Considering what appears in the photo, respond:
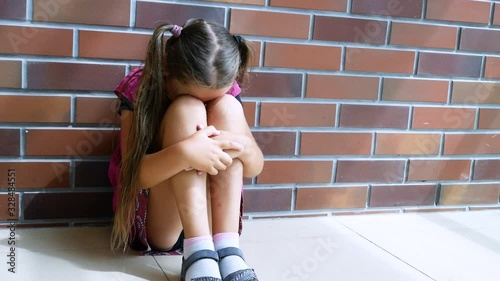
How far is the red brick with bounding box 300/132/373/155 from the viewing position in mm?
2010

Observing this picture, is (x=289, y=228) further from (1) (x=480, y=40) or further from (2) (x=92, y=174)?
(1) (x=480, y=40)

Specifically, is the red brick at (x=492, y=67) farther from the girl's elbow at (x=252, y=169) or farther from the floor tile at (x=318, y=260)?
the girl's elbow at (x=252, y=169)

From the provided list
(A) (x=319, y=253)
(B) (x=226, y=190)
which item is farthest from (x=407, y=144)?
(B) (x=226, y=190)

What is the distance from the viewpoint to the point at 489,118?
2238mm

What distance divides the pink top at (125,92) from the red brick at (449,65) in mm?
727

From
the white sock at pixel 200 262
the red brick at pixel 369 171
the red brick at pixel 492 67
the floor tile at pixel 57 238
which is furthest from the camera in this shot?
the red brick at pixel 492 67

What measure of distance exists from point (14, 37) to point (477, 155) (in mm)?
1559

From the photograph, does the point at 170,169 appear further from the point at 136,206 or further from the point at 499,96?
the point at 499,96

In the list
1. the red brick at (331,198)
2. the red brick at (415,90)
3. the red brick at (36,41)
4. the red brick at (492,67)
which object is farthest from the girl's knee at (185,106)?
the red brick at (492,67)

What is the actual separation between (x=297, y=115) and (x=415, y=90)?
0.43 meters

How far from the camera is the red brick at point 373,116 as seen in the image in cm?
204

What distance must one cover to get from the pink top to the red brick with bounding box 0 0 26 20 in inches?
12.4

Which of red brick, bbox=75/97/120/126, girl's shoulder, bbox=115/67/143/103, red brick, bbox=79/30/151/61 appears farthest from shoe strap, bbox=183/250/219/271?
red brick, bbox=79/30/151/61

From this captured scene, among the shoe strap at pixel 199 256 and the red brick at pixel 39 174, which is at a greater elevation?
the red brick at pixel 39 174
